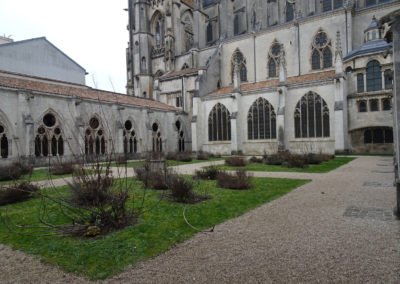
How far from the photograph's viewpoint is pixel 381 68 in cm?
2223

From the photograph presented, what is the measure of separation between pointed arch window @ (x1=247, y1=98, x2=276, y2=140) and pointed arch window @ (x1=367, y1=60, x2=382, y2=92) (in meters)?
8.59

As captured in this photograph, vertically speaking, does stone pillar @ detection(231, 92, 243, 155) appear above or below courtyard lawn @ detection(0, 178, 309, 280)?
above

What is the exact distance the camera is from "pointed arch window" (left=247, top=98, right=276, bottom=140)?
2635cm

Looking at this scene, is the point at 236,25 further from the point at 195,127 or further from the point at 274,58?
the point at 195,127

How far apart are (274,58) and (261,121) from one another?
8.84 metres

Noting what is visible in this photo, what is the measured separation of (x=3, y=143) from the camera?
18.0 m

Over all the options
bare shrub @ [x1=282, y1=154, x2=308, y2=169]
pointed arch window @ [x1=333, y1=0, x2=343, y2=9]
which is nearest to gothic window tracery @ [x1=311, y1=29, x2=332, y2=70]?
pointed arch window @ [x1=333, y1=0, x2=343, y2=9]

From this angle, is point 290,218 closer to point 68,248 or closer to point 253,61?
point 68,248

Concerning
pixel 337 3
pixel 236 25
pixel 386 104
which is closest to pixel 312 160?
pixel 386 104

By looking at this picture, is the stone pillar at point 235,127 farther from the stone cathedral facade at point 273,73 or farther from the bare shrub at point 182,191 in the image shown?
the bare shrub at point 182,191

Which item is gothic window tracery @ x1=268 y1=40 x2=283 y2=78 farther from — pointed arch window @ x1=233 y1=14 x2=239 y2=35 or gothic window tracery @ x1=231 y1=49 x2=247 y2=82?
pointed arch window @ x1=233 y1=14 x2=239 y2=35

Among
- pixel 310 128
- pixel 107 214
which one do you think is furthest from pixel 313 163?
pixel 107 214

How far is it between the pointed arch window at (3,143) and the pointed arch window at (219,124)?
62.6ft

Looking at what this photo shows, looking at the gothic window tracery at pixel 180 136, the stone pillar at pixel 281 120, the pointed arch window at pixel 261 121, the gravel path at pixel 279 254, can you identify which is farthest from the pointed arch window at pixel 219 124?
the gravel path at pixel 279 254
